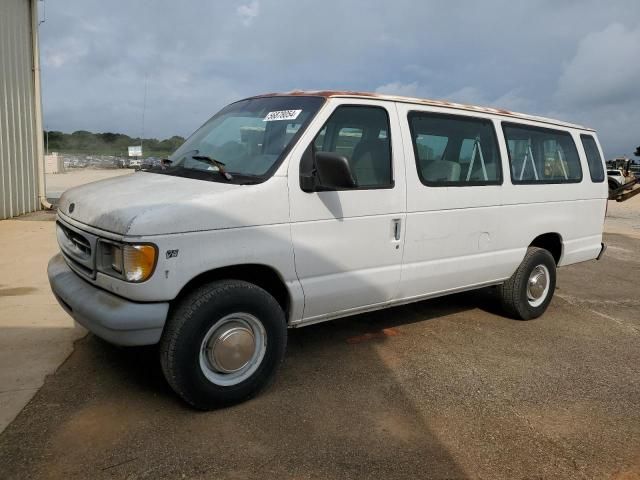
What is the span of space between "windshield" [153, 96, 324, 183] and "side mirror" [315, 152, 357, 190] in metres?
0.26

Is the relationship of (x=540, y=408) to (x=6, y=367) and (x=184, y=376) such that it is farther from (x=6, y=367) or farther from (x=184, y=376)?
(x=6, y=367)

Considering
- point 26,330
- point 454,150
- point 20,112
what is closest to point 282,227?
point 454,150

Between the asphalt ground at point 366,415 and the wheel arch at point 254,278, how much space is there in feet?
2.20

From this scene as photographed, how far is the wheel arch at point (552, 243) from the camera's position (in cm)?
555

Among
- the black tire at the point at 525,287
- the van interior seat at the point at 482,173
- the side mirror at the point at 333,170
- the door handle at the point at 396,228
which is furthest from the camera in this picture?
the black tire at the point at 525,287

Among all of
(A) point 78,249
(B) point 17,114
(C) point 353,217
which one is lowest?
(A) point 78,249

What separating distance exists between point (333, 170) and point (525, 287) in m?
3.00

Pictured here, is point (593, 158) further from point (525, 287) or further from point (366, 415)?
point (366, 415)

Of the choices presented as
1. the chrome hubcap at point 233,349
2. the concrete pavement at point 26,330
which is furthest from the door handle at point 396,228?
the concrete pavement at point 26,330

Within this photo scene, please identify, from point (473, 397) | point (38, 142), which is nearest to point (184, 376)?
point (473, 397)

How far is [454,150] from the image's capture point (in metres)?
4.52

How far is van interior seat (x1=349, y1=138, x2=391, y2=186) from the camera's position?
12.6 ft

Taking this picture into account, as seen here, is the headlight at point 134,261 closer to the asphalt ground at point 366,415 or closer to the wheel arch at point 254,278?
the wheel arch at point 254,278

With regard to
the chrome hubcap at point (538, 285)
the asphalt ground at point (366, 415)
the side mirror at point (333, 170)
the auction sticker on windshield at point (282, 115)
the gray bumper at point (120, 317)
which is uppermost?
the auction sticker on windshield at point (282, 115)
